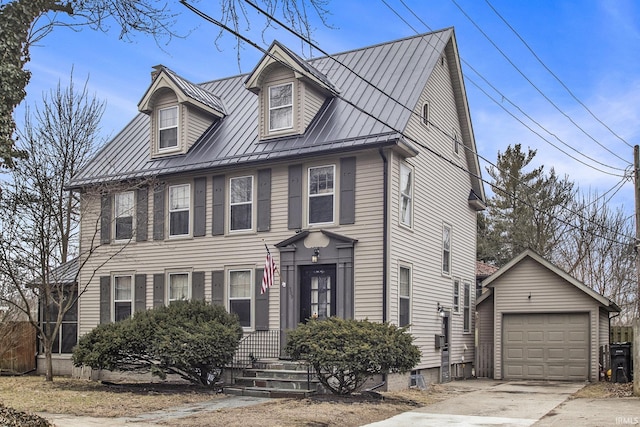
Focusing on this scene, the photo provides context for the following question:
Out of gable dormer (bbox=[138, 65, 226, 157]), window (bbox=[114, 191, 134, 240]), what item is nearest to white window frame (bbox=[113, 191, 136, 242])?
window (bbox=[114, 191, 134, 240])

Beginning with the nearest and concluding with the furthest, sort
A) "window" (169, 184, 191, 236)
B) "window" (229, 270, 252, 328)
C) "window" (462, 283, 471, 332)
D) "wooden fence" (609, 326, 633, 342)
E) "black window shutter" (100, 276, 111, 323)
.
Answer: "window" (229, 270, 252, 328) → "window" (169, 184, 191, 236) → "black window shutter" (100, 276, 111, 323) → "window" (462, 283, 471, 332) → "wooden fence" (609, 326, 633, 342)

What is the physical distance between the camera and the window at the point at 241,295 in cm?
1877

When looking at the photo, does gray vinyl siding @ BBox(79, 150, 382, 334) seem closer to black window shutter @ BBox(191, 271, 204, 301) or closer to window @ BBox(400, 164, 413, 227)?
black window shutter @ BBox(191, 271, 204, 301)

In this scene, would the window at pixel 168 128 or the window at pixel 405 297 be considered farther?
the window at pixel 168 128

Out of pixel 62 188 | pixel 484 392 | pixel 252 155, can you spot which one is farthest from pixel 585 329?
pixel 62 188

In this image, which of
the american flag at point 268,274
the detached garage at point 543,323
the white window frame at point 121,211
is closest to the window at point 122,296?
the white window frame at point 121,211

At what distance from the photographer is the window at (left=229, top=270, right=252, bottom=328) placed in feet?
61.6

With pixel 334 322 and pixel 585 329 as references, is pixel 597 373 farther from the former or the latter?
pixel 334 322

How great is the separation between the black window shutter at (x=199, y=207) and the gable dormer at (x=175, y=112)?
1.27 m

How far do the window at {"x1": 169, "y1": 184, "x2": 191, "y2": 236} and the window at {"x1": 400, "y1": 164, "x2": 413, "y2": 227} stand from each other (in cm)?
625

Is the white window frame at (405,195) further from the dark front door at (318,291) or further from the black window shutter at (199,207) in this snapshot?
the black window shutter at (199,207)

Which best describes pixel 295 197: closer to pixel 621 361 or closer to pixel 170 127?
pixel 170 127

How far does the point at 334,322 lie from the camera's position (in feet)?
48.8

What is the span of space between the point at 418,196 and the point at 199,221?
20.1 feet
